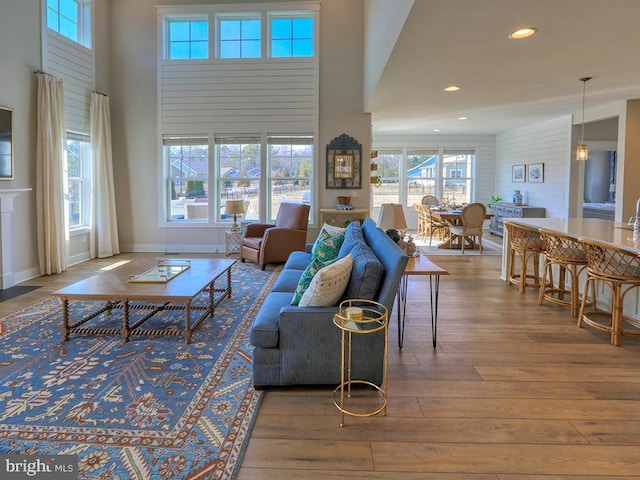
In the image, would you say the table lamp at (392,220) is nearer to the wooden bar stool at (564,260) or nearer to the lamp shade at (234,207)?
the wooden bar stool at (564,260)

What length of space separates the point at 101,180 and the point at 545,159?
8.47 metres

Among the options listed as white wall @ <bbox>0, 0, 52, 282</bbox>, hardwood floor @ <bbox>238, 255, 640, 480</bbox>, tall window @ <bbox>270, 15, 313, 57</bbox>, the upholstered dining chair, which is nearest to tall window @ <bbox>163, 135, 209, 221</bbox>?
tall window @ <bbox>270, 15, 313, 57</bbox>

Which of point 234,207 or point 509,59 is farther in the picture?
point 234,207

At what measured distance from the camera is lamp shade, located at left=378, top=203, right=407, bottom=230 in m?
3.88

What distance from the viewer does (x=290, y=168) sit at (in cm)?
788

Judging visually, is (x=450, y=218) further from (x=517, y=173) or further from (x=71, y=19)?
(x=71, y=19)

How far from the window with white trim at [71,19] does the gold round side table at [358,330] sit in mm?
6256

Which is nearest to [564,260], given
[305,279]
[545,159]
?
[305,279]

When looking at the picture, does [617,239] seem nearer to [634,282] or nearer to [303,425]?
[634,282]

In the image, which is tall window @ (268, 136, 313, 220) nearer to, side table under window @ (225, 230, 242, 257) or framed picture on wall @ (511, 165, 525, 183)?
side table under window @ (225, 230, 242, 257)

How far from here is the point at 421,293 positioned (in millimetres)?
5035

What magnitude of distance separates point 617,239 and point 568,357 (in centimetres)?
113

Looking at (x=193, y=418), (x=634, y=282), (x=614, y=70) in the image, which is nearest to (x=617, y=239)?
(x=634, y=282)

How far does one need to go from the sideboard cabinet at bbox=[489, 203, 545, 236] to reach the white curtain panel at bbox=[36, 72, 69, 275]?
329 inches
